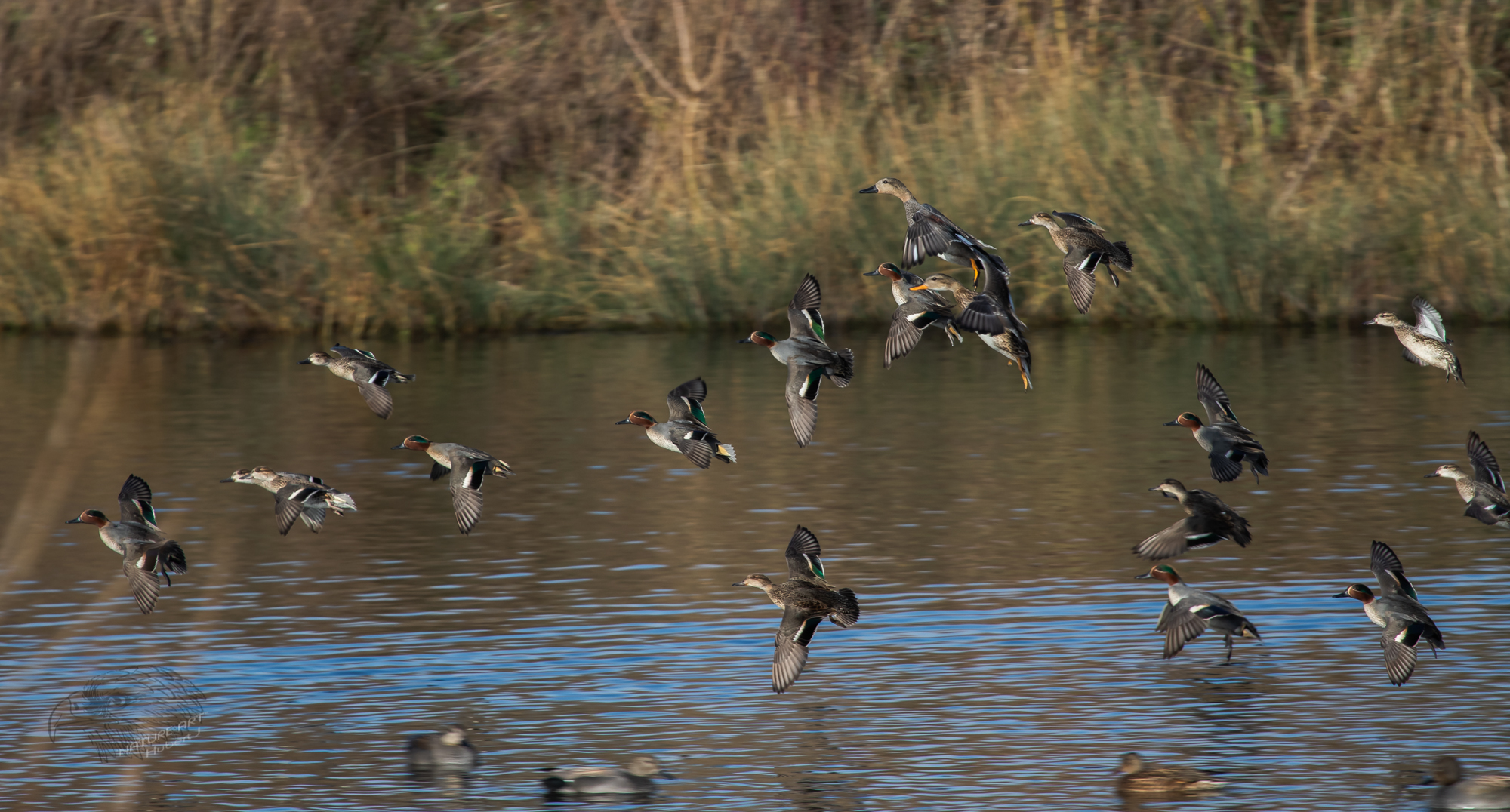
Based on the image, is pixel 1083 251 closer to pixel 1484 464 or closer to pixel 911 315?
pixel 911 315

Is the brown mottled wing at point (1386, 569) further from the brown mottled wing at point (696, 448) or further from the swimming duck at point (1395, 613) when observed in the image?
the brown mottled wing at point (696, 448)

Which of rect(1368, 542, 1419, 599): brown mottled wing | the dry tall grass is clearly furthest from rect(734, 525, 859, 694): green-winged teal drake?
the dry tall grass

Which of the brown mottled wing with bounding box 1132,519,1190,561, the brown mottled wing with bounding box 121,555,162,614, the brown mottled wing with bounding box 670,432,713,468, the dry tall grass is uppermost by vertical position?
the brown mottled wing with bounding box 670,432,713,468

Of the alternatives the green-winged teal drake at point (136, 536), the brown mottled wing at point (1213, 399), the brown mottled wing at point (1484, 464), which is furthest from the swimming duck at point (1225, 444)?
the green-winged teal drake at point (136, 536)

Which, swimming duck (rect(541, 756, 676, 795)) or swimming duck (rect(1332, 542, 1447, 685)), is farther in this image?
swimming duck (rect(1332, 542, 1447, 685))

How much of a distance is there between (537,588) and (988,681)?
3199 mm

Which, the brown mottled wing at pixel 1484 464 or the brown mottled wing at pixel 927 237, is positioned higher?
the brown mottled wing at pixel 927 237

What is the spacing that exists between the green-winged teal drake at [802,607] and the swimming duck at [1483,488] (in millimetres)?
2535

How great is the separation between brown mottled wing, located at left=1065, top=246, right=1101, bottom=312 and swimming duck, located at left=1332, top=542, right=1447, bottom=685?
1.58 metres

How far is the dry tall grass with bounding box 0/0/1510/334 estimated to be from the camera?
76.6 ft

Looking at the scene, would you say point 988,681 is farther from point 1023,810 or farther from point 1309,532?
point 1309,532

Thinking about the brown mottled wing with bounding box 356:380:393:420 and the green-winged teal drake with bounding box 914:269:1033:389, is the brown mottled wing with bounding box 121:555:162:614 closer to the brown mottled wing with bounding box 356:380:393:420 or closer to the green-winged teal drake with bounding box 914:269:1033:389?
the brown mottled wing with bounding box 356:380:393:420

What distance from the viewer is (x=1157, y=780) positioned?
843 centimetres

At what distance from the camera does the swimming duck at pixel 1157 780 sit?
838 centimetres
